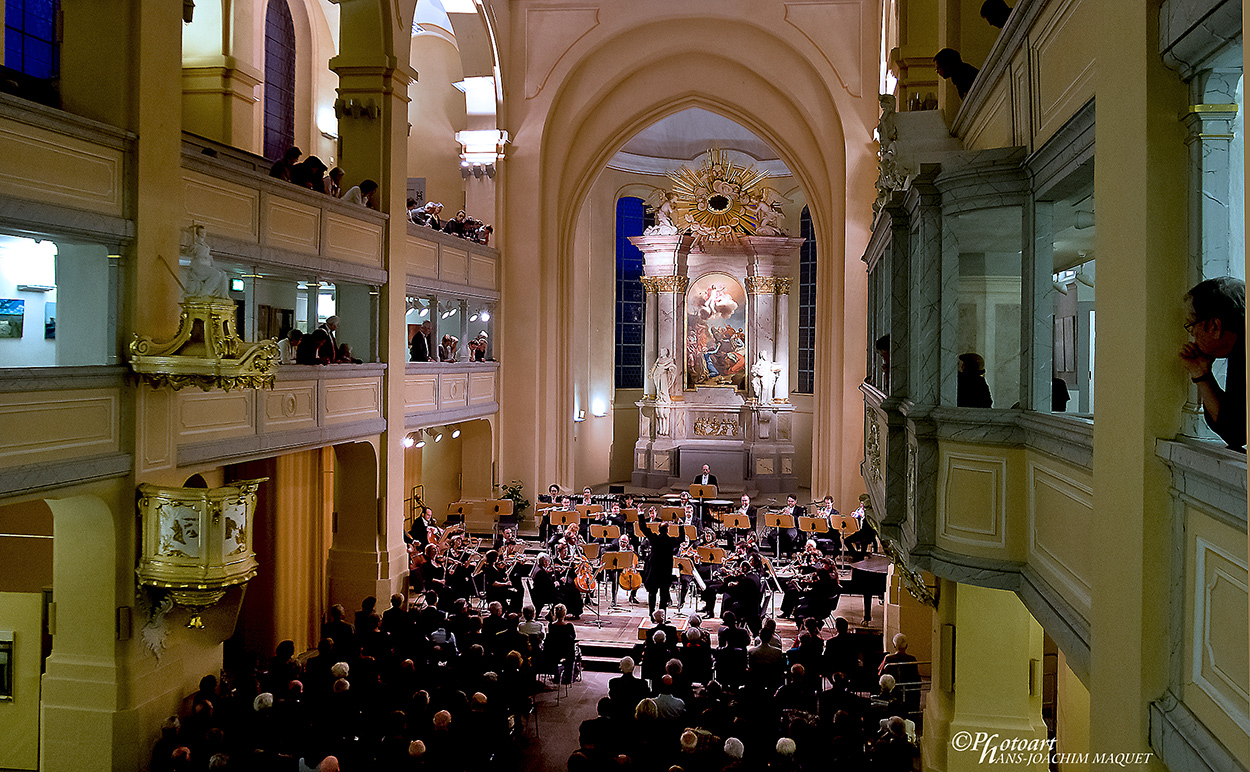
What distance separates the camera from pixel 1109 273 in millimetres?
3930

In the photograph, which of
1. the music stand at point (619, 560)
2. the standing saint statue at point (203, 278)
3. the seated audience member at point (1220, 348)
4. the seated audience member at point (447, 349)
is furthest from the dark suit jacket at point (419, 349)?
the seated audience member at point (1220, 348)

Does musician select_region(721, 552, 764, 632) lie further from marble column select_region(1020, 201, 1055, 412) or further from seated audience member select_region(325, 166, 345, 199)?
seated audience member select_region(325, 166, 345, 199)

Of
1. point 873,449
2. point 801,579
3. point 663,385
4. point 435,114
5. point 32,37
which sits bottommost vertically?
point 801,579

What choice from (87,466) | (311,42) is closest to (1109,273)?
(87,466)

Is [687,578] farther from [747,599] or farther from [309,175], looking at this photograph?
[309,175]

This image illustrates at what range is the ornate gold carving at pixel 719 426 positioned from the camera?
85.0ft

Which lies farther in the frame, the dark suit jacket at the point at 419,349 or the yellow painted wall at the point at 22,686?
the dark suit jacket at the point at 419,349

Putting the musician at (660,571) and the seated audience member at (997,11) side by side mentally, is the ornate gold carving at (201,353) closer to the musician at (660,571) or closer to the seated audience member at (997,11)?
the seated audience member at (997,11)

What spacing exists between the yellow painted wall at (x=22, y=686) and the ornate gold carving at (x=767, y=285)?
794 inches

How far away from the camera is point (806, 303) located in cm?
2798

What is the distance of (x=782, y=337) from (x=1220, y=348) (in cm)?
2287

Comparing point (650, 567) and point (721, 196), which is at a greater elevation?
point (721, 196)

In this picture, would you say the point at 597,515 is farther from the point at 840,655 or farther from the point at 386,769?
the point at 386,769

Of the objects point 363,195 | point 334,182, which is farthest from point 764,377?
point 334,182
